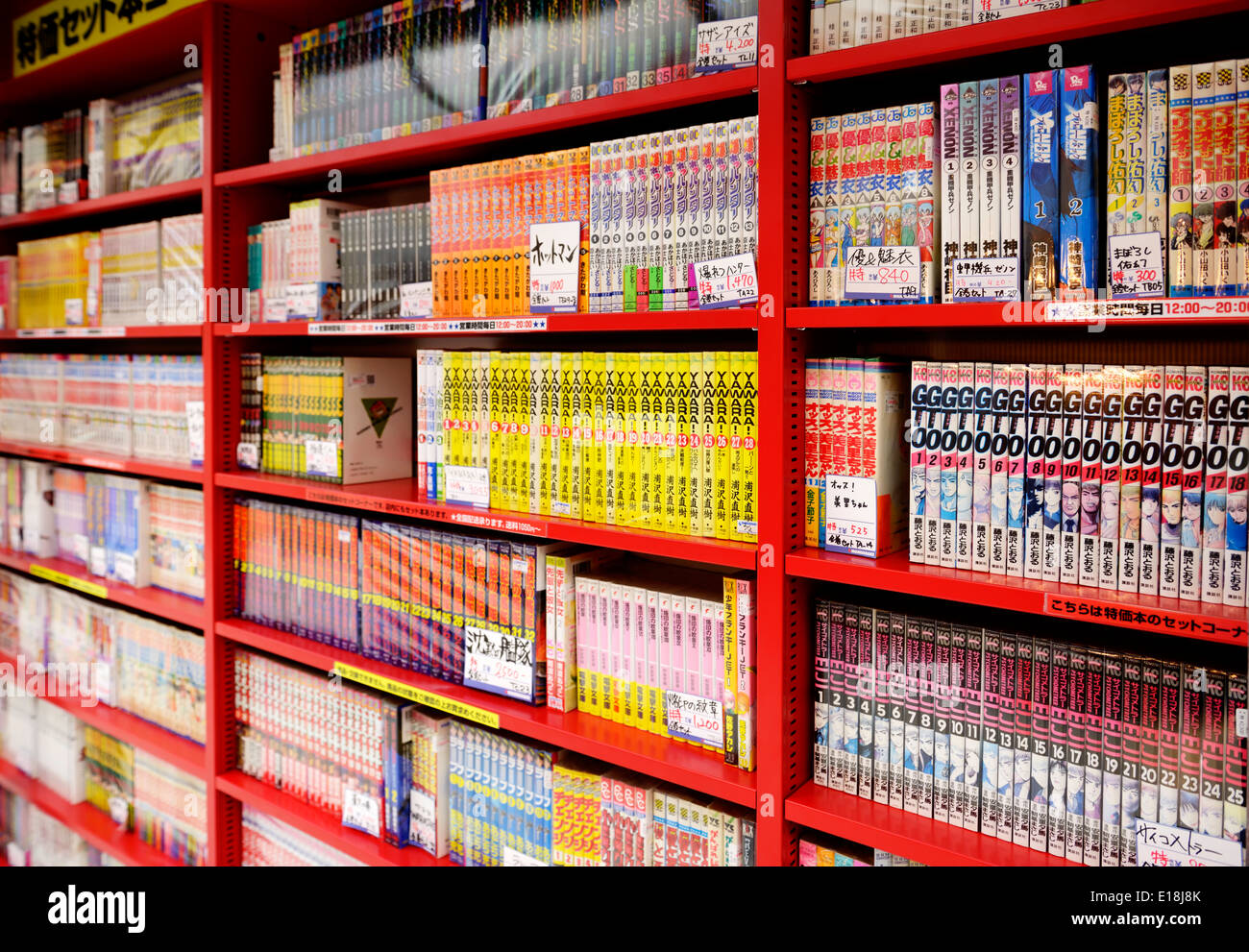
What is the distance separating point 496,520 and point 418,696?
1.55ft

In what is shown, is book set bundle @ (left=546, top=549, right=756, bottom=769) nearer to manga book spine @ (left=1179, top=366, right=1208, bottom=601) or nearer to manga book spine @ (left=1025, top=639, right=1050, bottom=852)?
manga book spine @ (left=1025, top=639, right=1050, bottom=852)

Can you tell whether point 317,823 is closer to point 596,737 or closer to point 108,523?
point 596,737

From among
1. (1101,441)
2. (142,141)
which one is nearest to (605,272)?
(1101,441)

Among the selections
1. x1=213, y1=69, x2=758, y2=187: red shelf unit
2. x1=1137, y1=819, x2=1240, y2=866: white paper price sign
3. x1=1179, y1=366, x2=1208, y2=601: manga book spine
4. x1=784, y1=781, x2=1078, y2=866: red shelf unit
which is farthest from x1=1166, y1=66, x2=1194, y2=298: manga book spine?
x1=784, y1=781, x2=1078, y2=866: red shelf unit

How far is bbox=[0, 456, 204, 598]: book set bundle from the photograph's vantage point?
2615mm

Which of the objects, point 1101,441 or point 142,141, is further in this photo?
point 142,141

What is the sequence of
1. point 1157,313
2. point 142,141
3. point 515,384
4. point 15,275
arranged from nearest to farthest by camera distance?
1. point 1157,313
2. point 515,384
3. point 142,141
4. point 15,275

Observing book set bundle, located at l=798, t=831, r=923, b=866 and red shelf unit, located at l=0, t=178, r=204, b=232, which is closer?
book set bundle, located at l=798, t=831, r=923, b=866

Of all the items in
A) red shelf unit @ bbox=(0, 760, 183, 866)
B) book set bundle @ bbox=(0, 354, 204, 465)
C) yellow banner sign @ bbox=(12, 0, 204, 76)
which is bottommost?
red shelf unit @ bbox=(0, 760, 183, 866)

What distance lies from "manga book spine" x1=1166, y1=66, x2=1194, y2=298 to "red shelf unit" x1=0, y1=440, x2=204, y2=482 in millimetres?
2338
